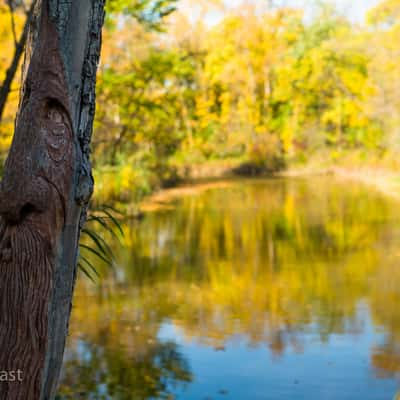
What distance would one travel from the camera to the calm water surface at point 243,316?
4934mm

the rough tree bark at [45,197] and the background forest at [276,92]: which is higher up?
the background forest at [276,92]

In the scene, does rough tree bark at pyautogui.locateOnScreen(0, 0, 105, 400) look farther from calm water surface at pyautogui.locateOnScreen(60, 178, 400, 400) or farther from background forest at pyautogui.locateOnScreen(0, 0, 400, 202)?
background forest at pyautogui.locateOnScreen(0, 0, 400, 202)

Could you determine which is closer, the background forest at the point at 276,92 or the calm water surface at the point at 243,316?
the calm water surface at the point at 243,316

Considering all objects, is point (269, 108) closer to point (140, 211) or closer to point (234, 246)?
point (140, 211)

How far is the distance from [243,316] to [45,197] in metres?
5.27

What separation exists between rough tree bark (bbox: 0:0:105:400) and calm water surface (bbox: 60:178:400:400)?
3014mm

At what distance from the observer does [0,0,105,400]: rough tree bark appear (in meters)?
1.64

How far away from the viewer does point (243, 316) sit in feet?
22.1

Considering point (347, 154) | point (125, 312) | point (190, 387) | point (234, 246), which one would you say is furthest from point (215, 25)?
point (190, 387)

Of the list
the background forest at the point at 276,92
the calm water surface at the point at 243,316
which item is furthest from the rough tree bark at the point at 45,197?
the background forest at the point at 276,92

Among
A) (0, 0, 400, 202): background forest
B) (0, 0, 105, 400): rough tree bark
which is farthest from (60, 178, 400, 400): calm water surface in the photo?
(0, 0, 400, 202): background forest

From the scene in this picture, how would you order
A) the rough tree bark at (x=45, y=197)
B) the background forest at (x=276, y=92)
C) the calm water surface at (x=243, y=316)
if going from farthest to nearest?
the background forest at (x=276, y=92), the calm water surface at (x=243, y=316), the rough tree bark at (x=45, y=197)

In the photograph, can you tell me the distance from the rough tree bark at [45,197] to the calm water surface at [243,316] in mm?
3014

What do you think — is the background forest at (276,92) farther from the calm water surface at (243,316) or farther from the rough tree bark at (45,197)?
the rough tree bark at (45,197)
